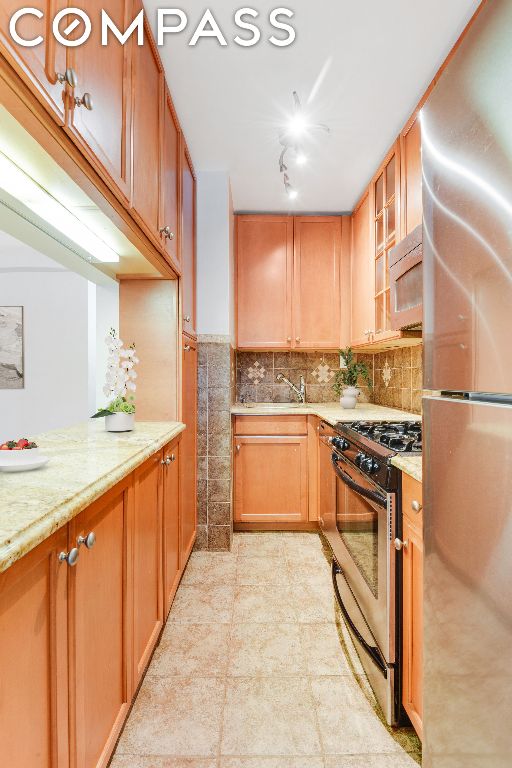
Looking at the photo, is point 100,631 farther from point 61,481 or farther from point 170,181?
point 170,181

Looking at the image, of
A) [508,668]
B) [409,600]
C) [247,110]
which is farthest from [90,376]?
[508,668]

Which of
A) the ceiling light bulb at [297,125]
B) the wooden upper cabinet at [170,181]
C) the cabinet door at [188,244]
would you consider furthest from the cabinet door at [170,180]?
Result: the ceiling light bulb at [297,125]

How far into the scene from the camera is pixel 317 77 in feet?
6.05

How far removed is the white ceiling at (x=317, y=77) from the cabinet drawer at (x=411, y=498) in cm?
167

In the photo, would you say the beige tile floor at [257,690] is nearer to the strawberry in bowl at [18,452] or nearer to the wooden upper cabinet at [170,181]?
the strawberry in bowl at [18,452]

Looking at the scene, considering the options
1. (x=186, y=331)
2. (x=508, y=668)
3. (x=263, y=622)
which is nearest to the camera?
(x=508, y=668)

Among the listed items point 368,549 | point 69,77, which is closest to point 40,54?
point 69,77

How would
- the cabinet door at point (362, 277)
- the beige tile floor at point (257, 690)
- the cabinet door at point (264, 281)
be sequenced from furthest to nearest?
the cabinet door at point (264, 281), the cabinet door at point (362, 277), the beige tile floor at point (257, 690)

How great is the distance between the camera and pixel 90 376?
7.20 feet

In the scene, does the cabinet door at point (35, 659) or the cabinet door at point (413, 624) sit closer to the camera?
the cabinet door at point (35, 659)

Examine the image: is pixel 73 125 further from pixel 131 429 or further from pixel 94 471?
pixel 131 429

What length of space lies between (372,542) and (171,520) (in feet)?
2.96

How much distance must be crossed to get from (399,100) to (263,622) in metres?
2.56

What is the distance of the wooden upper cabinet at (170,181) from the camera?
1830 mm
